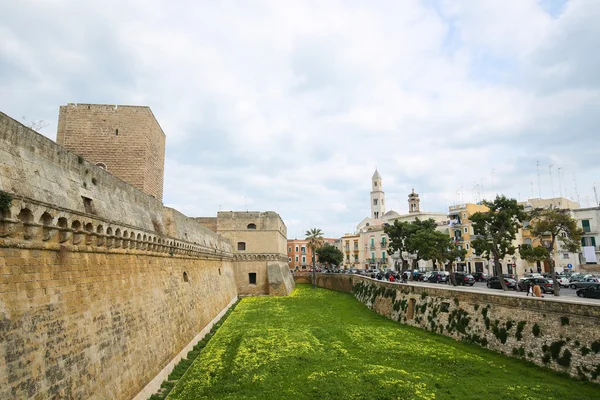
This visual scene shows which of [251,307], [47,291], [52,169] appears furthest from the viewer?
[251,307]

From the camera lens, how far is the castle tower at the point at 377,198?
92475 mm

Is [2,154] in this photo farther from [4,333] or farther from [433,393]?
[433,393]

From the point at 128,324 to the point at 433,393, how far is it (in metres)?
8.26

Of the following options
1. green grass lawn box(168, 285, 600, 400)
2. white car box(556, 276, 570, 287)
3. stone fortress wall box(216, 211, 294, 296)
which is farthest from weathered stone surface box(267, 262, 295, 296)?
white car box(556, 276, 570, 287)

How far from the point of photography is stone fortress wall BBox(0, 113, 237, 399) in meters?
5.89

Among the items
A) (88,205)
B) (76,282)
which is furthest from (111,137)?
(76,282)

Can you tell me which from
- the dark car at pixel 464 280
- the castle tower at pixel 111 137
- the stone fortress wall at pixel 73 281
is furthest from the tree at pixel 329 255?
the stone fortress wall at pixel 73 281

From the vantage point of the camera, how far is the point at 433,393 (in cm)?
1000

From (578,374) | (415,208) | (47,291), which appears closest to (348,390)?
(578,374)

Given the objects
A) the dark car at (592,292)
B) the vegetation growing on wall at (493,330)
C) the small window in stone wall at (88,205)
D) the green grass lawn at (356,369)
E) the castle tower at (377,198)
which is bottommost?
the green grass lawn at (356,369)

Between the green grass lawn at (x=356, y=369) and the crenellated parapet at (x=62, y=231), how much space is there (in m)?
4.55

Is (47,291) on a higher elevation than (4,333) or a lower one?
higher

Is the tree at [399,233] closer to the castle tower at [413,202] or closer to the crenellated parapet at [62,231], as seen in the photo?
the crenellated parapet at [62,231]

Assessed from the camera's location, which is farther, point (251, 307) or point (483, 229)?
point (251, 307)
